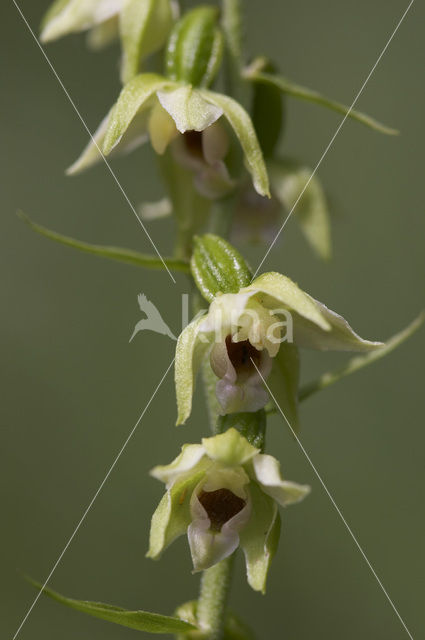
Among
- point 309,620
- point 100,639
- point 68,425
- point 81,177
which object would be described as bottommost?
point 309,620

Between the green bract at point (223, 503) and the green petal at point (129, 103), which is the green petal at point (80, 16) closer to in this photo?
the green petal at point (129, 103)

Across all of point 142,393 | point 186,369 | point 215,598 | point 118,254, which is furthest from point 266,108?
point 142,393

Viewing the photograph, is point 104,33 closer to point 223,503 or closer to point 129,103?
point 129,103

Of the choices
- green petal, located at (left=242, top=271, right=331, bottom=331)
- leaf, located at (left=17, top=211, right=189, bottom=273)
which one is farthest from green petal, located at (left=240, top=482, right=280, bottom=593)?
leaf, located at (left=17, top=211, right=189, bottom=273)

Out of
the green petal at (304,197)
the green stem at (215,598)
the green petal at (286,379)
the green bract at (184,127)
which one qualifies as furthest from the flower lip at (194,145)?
the green stem at (215,598)

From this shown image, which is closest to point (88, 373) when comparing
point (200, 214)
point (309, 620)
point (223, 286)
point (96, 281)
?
point (96, 281)

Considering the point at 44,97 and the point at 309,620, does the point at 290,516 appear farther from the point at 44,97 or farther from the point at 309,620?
the point at 44,97

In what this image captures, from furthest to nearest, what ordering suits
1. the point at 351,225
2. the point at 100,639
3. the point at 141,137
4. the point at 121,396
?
the point at 351,225, the point at 121,396, the point at 100,639, the point at 141,137
